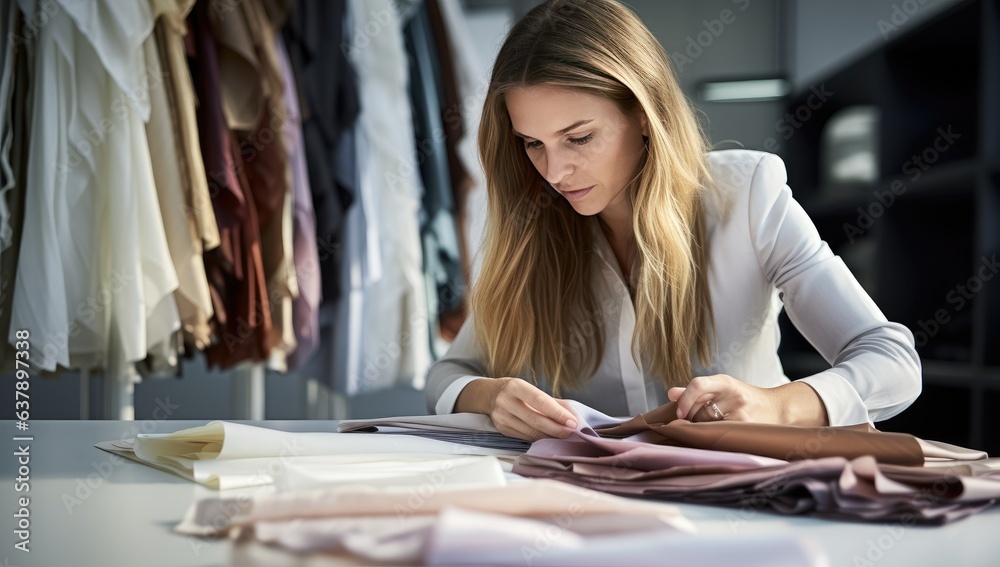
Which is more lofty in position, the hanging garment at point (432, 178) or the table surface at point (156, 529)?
the hanging garment at point (432, 178)

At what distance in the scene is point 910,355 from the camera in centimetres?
110

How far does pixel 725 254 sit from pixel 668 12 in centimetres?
260

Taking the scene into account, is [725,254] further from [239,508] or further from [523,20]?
[239,508]

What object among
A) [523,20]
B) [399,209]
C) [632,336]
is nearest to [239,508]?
[632,336]

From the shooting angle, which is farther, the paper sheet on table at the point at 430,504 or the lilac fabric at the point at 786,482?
the lilac fabric at the point at 786,482

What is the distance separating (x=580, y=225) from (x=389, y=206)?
1010 mm

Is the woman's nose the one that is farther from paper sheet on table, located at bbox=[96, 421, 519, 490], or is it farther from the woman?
paper sheet on table, located at bbox=[96, 421, 519, 490]

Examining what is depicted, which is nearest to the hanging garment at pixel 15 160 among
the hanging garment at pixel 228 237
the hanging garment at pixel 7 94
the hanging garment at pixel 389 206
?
the hanging garment at pixel 7 94

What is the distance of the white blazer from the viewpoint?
1179 mm

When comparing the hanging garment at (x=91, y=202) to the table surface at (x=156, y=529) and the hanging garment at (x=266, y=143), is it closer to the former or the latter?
the hanging garment at (x=266, y=143)

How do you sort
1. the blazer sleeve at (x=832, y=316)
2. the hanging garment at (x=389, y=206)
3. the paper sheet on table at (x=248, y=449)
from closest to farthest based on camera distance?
1. the paper sheet on table at (x=248, y=449)
2. the blazer sleeve at (x=832, y=316)
3. the hanging garment at (x=389, y=206)

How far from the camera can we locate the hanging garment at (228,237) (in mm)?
1885

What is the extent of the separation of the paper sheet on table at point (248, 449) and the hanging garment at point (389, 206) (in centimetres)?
144

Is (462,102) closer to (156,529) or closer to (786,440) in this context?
(786,440)
